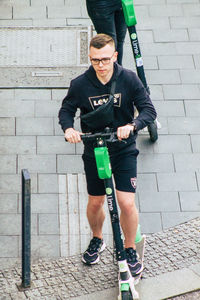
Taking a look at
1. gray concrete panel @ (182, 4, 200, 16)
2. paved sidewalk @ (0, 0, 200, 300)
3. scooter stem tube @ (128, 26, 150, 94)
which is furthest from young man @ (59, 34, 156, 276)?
gray concrete panel @ (182, 4, 200, 16)

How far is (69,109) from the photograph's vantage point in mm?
5613

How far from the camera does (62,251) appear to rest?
6.32 meters

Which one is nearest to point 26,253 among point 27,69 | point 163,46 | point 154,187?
point 154,187

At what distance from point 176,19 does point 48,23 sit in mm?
1879

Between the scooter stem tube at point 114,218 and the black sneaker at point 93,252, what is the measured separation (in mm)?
563

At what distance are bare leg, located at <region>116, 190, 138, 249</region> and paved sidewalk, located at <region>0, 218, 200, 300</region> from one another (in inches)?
15.3

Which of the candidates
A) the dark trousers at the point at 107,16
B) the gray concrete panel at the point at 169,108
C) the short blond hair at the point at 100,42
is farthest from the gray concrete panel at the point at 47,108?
the short blond hair at the point at 100,42

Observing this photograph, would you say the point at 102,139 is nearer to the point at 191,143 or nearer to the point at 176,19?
the point at 191,143

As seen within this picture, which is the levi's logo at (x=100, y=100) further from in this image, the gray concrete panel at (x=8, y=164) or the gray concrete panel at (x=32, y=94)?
the gray concrete panel at (x=32, y=94)

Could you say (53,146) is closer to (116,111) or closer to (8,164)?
(8,164)

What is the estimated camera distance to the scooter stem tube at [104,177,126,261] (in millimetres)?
5422

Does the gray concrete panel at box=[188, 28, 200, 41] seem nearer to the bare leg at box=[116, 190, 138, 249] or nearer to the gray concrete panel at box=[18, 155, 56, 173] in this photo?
the gray concrete panel at box=[18, 155, 56, 173]

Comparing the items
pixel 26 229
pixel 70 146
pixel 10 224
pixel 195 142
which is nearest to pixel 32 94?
pixel 70 146

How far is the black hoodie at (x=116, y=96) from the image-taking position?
546cm
